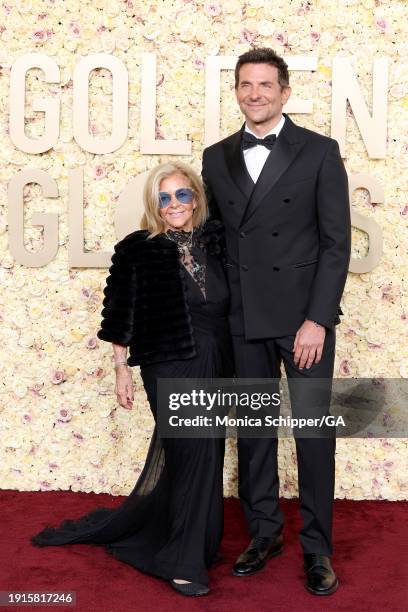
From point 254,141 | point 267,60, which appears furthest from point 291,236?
point 267,60

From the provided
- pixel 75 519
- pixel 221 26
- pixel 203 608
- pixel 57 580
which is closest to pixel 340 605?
pixel 203 608

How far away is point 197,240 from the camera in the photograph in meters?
2.83

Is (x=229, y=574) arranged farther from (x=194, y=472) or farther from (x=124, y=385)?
(x=124, y=385)

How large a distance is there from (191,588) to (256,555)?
0.34m

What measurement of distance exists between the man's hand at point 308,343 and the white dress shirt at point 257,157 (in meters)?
0.60

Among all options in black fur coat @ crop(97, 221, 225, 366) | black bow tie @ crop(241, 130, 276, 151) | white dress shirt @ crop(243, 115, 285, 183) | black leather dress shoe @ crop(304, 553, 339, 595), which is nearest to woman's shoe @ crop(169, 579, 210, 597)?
black leather dress shoe @ crop(304, 553, 339, 595)

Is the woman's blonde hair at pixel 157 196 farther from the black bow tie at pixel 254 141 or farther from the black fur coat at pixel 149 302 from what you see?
the black bow tie at pixel 254 141

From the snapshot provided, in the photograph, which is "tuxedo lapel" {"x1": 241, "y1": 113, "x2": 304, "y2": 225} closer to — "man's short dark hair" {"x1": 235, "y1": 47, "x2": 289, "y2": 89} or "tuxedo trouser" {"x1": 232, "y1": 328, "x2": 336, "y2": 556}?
"man's short dark hair" {"x1": 235, "y1": 47, "x2": 289, "y2": 89}

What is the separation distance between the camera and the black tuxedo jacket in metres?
2.71

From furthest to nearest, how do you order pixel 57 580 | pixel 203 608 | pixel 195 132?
pixel 195 132
pixel 57 580
pixel 203 608

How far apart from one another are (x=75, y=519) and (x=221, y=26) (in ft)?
7.93

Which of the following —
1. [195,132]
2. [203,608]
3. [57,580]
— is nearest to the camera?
[203,608]

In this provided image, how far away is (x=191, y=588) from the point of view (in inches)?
105

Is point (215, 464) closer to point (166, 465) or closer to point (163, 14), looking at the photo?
point (166, 465)
